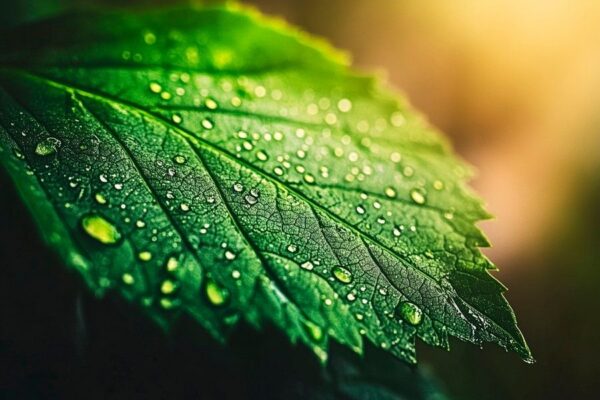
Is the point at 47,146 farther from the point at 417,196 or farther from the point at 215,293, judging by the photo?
the point at 417,196

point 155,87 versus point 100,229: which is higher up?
point 155,87

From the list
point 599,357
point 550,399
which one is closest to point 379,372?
point 550,399

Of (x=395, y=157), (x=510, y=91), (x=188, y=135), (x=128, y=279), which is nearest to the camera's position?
(x=128, y=279)

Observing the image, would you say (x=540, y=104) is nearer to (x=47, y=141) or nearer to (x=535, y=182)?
(x=535, y=182)

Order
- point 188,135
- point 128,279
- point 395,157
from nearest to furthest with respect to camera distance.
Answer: point 128,279
point 188,135
point 395,157

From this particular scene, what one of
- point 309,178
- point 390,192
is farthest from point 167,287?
point 390,192

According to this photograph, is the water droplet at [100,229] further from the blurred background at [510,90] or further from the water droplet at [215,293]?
the blurred background at [510,90]

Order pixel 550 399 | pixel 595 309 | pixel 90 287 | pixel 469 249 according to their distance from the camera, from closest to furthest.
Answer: pixel 90 287
pixel 469 249
pixel 550 399
pixel 595 309
